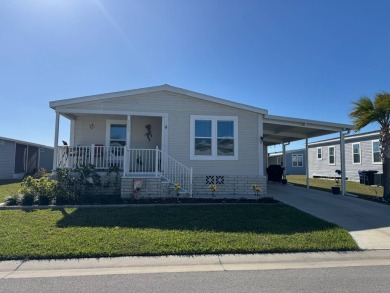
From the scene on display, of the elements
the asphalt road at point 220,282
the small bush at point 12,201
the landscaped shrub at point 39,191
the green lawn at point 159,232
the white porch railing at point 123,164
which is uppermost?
the white porch railing at point 123,164

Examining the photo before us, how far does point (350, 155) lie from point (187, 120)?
54.7 feet

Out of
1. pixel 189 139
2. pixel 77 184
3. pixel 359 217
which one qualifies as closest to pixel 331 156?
pixel 189 139

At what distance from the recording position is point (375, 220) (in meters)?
7.42

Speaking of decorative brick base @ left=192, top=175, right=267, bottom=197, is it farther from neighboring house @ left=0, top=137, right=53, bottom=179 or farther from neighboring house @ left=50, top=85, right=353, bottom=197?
neighboring house @ left=0, top=137, right=53, bottom=179

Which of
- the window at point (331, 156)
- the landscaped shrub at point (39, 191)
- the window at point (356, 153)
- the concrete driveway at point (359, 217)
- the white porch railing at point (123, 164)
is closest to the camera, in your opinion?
the concrete driveway at point (359, 217)

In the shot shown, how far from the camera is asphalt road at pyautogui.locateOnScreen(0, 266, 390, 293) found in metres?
3.57

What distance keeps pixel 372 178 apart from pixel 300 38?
1188 centimetres

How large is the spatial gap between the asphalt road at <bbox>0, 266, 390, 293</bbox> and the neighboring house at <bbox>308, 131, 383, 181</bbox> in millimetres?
17451

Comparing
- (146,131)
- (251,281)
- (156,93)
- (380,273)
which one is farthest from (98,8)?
(380,273)

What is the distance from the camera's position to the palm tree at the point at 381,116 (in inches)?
437

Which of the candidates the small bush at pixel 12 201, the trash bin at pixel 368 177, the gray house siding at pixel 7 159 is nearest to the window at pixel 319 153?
the trash bin at pixel 368 177

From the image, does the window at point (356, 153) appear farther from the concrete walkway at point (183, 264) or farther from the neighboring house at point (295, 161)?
the concrete walkway at point (183, 264)

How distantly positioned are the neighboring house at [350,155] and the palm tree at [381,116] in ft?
26.8

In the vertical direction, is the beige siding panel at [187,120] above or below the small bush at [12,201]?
above
